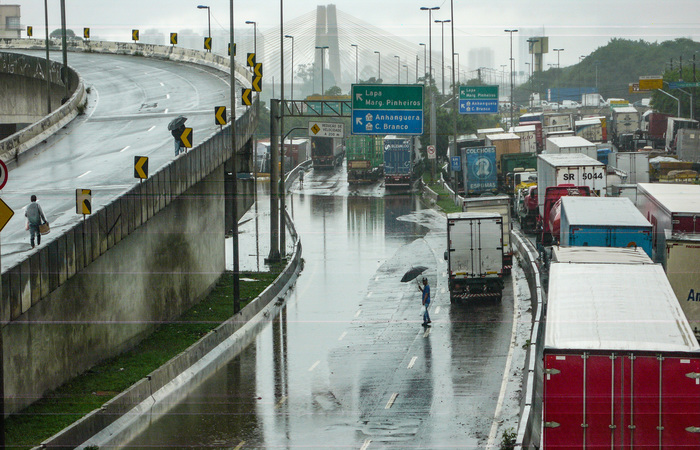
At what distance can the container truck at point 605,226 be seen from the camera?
92.8ft

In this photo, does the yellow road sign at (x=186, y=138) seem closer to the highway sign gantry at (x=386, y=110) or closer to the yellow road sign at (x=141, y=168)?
the yellow road sign at (x=141, y=168)

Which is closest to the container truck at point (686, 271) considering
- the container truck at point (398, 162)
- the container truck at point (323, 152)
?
the container truck at point (398, 162)

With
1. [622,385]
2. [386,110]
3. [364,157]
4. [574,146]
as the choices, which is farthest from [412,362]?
[364,157]

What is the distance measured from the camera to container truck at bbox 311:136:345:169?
88.2 metres

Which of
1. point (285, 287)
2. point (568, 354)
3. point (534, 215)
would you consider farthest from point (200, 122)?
point (568, 354)

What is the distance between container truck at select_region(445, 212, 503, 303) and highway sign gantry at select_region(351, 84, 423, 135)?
1062cm

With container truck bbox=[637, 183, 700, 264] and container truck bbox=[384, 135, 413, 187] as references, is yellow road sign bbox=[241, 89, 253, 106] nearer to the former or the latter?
container truck bbox=[637, 183, 700, 264]

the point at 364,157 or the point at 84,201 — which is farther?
the point at 364,157

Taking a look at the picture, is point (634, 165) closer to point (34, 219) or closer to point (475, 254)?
point (475, 254)

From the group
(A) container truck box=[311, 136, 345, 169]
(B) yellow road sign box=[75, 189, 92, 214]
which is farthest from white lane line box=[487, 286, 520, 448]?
(A) container truck box=[311, 136, 345, 169]

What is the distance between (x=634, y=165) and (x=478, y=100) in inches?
591

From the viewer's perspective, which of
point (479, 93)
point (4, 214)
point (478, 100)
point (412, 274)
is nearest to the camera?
point (4, 214)

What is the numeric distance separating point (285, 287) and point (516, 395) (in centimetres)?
1742

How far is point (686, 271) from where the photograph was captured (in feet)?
82.0
